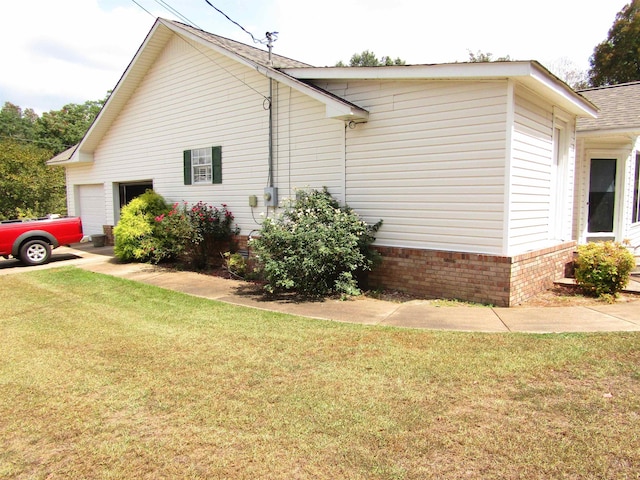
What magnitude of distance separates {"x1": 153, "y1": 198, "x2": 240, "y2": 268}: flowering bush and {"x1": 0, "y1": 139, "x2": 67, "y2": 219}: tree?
45.3 ft

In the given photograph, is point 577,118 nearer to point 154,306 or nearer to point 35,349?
point 154,306

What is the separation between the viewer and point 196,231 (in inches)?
433

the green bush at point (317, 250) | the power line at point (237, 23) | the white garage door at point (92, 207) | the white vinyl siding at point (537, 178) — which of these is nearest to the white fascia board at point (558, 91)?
the white vinyl siding at point (537, 178)

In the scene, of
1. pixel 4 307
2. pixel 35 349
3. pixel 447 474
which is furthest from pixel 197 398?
pixel 4 307

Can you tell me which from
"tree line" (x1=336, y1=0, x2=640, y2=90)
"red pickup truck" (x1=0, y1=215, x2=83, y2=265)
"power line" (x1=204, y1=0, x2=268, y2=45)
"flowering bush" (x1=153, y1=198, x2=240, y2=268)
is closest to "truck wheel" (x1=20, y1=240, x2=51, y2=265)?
"red pickup truck" (x1=0, y1=215, x2=83, y2=265)

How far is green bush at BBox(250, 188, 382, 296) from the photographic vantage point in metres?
7.66

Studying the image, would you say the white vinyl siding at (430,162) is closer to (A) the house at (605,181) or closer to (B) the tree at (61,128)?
(A) the house at (605,181)

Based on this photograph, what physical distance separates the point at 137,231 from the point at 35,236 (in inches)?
112

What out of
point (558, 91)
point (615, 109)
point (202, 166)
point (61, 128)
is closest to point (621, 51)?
point (615, 109)

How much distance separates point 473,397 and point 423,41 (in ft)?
82.9

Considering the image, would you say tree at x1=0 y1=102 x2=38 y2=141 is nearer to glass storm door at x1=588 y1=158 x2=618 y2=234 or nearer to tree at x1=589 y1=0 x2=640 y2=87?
tree at x1=589 y1=0 x2=640 y2=87

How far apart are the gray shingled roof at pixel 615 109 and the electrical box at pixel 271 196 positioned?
7.10 metres

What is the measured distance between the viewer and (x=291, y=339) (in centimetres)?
545

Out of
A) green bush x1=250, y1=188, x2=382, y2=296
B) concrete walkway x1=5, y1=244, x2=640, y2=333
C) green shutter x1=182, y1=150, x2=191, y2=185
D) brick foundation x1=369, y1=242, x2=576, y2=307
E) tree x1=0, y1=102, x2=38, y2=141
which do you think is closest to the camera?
concrete walkway x1=5, y1=244, x2=640, y2=333
